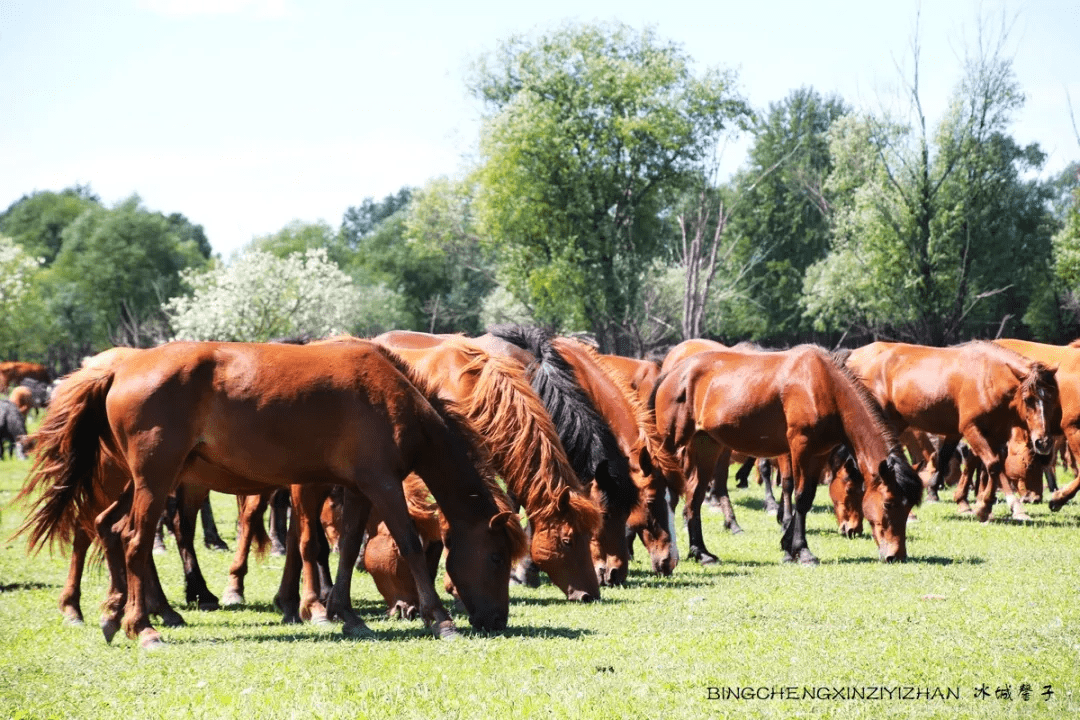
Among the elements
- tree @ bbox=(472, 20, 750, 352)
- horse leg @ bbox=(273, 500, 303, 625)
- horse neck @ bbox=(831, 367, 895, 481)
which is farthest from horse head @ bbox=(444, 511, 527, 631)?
tree @ bbox=(472, 20, 750, 352)

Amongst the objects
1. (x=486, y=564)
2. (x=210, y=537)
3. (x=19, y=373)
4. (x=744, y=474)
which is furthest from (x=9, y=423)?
(x=19, y=373)

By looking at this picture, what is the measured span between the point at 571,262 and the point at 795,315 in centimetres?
2561

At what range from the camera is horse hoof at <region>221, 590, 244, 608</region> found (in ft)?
33.3

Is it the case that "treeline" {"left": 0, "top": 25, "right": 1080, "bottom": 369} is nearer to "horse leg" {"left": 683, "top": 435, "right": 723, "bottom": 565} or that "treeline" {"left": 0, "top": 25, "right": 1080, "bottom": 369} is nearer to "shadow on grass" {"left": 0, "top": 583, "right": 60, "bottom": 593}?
"horse leg" {"left": 683, "top": 435, "right": 723, "bottom": 565}

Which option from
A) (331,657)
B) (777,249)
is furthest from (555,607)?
(777,249)

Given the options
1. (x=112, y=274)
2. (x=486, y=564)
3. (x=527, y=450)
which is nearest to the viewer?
(x=486, y=564)

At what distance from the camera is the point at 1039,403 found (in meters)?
15.7

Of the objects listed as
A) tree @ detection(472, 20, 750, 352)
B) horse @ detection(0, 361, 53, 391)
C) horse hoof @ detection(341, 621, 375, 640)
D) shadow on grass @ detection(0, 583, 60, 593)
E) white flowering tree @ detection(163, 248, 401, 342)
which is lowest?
horse @ detection(0, 361, 53, 391)

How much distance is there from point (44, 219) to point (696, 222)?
286 ft

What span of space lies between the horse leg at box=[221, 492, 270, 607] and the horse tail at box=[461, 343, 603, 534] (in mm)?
2387

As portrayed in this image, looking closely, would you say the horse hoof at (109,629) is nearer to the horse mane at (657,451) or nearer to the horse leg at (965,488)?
the horse mane at (657,451)

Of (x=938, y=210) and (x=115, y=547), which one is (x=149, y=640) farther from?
(x=938, y=210)

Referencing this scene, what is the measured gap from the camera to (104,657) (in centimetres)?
749

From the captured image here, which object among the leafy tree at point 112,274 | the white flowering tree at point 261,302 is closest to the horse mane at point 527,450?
the white flowering tree at point 261,302
